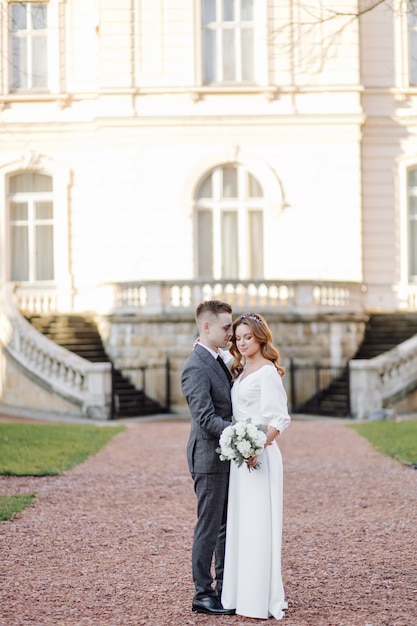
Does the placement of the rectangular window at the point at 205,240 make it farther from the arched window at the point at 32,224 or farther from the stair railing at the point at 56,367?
the stair railing at the point at 56,367

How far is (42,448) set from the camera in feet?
47.3

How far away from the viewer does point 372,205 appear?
25.0 m

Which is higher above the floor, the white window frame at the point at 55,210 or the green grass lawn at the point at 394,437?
the white window frame at the point at 55,210

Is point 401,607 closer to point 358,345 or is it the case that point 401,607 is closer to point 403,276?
point 358,345

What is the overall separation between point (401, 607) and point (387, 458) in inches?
281

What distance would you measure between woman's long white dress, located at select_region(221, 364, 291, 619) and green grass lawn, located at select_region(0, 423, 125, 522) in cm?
361

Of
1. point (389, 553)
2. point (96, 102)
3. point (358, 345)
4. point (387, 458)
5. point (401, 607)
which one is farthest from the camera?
point (96, 102)

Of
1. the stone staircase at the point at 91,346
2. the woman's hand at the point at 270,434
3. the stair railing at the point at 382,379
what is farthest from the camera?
the stone staircase at the point at 91,346

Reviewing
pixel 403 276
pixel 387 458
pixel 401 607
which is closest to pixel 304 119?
pixel 403 276

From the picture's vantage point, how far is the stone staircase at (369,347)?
2033 centimetres

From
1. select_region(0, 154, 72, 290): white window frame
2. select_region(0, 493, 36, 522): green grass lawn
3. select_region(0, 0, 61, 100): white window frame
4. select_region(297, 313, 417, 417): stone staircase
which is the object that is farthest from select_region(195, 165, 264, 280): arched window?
select_region(0, 493, 36, 522): green grass lawn

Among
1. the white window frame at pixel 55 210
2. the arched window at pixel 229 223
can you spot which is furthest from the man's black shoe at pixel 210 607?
the white window frame at pixel 55 210

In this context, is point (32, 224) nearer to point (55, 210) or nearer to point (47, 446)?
point (55, 210)

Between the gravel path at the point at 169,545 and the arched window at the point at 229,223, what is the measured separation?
11040mm
